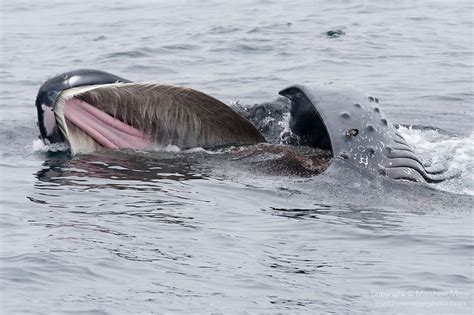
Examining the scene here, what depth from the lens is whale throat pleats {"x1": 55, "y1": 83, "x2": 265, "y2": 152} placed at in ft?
35.1

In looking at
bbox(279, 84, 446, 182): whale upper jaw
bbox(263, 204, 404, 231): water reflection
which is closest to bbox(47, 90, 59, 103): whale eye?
bbox(279, 84, 446, 182): whale upper jaw

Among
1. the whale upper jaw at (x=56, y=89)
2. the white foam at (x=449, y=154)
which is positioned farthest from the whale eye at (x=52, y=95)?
the white foam at (x=449, y=154)

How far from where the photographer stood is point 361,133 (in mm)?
9938

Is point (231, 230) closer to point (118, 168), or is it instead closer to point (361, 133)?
point (361, 133)

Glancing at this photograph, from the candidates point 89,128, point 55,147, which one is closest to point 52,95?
point 89,128

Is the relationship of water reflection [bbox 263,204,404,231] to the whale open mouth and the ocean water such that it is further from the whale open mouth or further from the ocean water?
the whale open mouth

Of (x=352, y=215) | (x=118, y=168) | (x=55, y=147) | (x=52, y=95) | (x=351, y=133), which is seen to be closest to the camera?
(x=352, y=215)

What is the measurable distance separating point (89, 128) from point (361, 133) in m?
2.75

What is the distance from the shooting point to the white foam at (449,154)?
33.9 ft

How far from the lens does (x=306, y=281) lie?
759 cm

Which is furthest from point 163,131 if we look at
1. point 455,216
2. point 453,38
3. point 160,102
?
point 453,38

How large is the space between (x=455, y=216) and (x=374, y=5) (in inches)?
655

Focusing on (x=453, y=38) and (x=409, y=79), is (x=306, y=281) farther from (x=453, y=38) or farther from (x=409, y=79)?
(x=453, y=38)

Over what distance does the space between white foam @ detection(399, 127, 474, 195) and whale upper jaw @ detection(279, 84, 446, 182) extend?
0.73 feet
